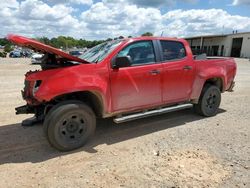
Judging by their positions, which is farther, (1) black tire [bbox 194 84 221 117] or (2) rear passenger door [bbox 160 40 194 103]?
(1) black tire [bbox 194 84 221 117]

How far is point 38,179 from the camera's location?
3.61 meters

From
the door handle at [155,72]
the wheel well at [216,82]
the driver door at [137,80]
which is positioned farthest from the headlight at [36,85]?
the wheel well at [216,82]

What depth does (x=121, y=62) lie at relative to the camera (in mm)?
4684

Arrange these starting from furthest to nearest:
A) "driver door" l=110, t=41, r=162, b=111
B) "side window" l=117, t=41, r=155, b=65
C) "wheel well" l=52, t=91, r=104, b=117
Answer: "side window" l=117, t=41, r=155, b=65, "driver door" l=110, t=41, r=162, b=111, "wheel well" l=52, t=91, r=104, b=117

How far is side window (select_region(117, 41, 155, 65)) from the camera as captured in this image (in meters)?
5.12

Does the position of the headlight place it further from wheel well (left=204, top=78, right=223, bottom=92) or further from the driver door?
wheel well (left=204, top=78, right=223, bottom=92)

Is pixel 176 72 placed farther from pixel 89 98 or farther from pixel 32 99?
pixel 32 99

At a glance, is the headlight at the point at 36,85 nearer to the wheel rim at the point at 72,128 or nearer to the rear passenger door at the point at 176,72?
the wheel rim at the point at 72,128

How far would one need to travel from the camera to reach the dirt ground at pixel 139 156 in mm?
3572

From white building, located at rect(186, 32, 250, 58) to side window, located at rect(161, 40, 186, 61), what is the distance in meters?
57.0

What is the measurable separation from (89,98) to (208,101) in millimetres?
3295

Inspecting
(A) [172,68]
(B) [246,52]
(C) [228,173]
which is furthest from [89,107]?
(B) [246,52]

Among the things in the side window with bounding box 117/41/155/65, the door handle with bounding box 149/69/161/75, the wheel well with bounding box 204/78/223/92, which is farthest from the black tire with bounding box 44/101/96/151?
the wheel well with bounding box 204/78/223/92

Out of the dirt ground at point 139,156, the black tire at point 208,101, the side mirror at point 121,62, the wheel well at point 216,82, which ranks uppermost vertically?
the side mirror at point 121,62
